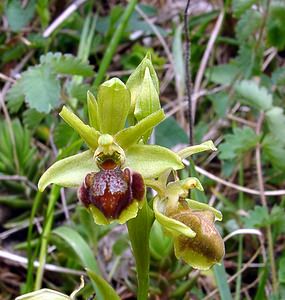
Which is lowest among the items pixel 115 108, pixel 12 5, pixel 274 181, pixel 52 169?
pixel 52 169

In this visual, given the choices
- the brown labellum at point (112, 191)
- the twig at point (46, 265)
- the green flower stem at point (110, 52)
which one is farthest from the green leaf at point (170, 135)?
the brown labellum at point (112, 191)

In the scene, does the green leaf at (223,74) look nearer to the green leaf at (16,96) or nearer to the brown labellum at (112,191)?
the green leaf at (16,96)

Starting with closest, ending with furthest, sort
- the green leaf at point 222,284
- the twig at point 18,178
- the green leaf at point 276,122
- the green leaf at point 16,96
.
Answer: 1. the green leaf at point 222,284
2. the green leaf at point 16,96
3. the green leaf at point 276,122
4. the twig at point 18,178

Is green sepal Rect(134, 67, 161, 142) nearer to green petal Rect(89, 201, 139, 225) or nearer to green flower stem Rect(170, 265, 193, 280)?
green petal Rect(89, 201, 139, 225)

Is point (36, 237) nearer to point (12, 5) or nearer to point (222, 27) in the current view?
point (12, 5)

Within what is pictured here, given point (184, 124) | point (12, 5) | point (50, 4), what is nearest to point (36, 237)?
point (184, 124)
